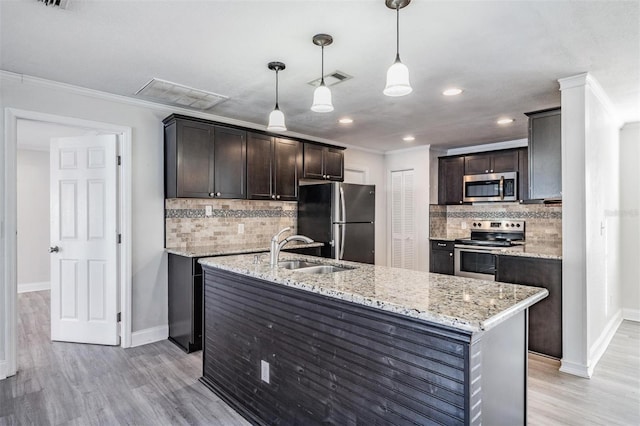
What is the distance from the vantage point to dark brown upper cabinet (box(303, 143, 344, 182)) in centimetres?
479

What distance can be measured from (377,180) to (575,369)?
4017 mm

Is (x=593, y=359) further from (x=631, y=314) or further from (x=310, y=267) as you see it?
(x=310, y=267)

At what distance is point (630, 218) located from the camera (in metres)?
4.50

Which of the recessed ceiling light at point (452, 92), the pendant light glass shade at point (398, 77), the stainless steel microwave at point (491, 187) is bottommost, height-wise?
the stainless steel microwave at point (491, 187)

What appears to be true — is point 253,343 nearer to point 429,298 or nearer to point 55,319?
point 429,298

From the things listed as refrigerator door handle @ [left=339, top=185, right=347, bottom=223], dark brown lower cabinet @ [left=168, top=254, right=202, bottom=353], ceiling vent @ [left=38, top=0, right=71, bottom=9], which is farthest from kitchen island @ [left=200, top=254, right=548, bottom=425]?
refrigerator door handle @ [left=339, top=185, right=347, bottom=223]

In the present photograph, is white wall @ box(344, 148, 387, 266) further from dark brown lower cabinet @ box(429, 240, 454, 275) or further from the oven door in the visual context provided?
the oven door

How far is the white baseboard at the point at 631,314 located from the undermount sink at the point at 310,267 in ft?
14.0

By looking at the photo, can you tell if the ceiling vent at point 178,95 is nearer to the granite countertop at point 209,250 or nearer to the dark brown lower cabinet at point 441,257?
the granite countertop at point 209,250

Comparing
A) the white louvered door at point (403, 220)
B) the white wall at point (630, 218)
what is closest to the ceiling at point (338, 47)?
the white wall at point (630, 218)

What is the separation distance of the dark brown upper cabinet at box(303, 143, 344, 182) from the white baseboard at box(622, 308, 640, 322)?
3994 millimetres

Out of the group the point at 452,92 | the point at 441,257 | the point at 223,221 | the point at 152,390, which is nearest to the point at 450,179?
the point at 441,257

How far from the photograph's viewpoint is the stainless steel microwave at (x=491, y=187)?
16.9ft

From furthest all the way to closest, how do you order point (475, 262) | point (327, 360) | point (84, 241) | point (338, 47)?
1. point (475, 262)
2. point (84, 241)
3. point (338, 47)
4. point (327, 360)
